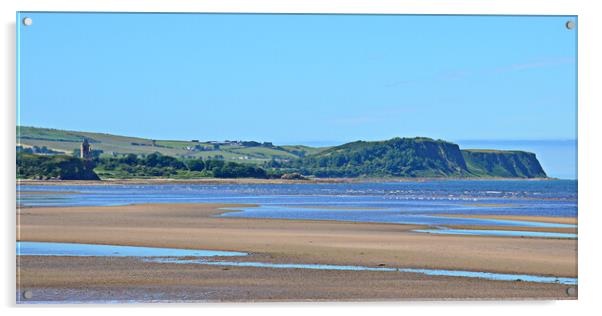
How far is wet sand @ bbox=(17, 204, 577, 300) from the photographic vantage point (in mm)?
12164

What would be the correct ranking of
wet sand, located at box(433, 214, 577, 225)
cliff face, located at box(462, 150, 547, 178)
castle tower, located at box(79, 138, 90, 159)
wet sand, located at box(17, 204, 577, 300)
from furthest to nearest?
wet sand, located at box(433, 214, 577, 225) → castle tower, located at box(79, 138, 90, 159) → cliff face, located at box(462, 150, 547, 178) → wet sand, located at box(17, 204, 577, 300)

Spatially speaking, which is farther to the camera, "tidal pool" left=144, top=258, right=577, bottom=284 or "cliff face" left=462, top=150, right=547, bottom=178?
"cliff face" left=462, top=150, right=547, bottom=178

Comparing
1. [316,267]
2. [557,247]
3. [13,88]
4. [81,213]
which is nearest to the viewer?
[13,88]

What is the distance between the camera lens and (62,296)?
1187cm

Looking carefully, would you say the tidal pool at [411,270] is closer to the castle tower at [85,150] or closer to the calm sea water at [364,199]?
the calm sea water at [364,199]

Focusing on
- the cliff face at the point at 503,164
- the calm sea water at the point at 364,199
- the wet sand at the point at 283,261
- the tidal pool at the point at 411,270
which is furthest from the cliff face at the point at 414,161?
the tidal pool at the point at 411,270

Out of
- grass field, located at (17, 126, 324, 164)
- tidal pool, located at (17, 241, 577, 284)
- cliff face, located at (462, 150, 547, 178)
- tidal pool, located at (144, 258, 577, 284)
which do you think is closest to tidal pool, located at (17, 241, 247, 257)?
tidal pool, located at (17, 241, 577, 284)

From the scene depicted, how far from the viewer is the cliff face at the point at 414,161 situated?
1753 centimetres

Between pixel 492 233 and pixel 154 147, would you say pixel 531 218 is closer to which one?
pixel 492 233

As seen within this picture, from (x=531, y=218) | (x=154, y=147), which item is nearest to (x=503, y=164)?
(x=531, y=218)

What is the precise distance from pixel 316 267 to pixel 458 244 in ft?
10.7

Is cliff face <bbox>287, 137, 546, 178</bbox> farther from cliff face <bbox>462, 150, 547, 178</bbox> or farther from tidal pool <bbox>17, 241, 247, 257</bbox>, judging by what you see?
tidal pool <bbox>17, 241, 247, 257</bbox>
